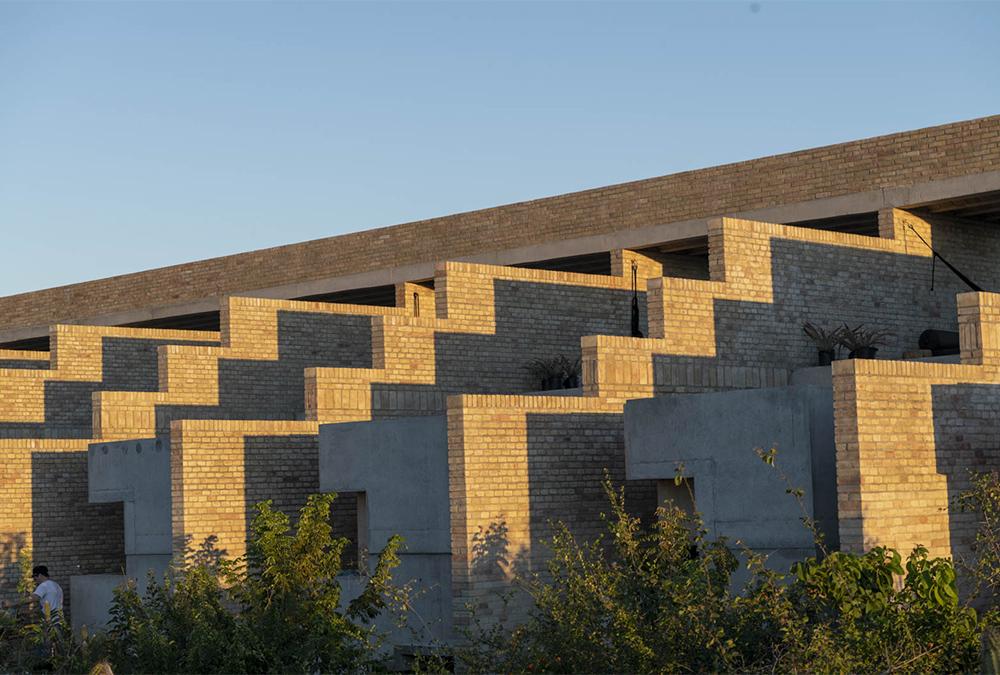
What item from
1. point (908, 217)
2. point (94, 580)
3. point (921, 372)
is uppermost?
point (908, 217)

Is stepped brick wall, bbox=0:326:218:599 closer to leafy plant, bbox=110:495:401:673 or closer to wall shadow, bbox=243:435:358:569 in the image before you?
wall shadow, bbox=243:435:358:569

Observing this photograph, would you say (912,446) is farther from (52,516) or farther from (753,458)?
(52,516)

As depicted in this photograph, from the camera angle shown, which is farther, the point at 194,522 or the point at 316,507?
the point at 194,522

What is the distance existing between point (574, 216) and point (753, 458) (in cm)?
1059

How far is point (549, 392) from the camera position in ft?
62.8

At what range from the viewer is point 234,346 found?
23312 mm

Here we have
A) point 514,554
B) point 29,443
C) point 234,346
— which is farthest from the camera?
point 234,346

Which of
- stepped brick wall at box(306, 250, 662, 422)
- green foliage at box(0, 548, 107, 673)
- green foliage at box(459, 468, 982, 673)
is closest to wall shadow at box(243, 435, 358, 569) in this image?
stepped brick wall at box(306, 250, 662, 422)

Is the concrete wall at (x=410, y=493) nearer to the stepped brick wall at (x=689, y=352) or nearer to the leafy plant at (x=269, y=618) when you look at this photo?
the stepped brick wall at (x=689, y=352)

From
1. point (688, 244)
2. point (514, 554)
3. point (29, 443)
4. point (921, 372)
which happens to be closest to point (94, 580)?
point (29, 443)

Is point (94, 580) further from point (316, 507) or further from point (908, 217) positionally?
point (908, 217)

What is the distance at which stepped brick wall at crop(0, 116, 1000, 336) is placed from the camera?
65.9 ft

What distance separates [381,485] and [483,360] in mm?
5034

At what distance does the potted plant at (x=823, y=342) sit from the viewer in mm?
19094
